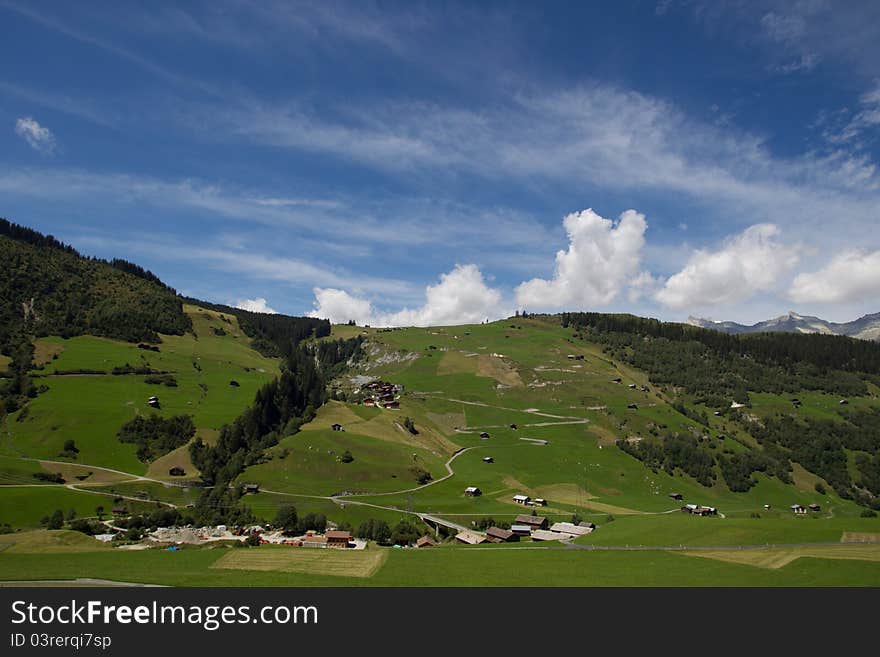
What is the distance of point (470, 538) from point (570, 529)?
19136mm

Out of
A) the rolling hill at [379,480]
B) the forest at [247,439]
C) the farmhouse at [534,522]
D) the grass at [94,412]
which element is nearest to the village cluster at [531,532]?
the farmhouse at [534,522]

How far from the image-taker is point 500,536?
3418 inches

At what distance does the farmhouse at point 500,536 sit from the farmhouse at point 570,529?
902cm

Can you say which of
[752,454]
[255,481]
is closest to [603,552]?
[255,481]

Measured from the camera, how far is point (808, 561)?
60469 millimetres

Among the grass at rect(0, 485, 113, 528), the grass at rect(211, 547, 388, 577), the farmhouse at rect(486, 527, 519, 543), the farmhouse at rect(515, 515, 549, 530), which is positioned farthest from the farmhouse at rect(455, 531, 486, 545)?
the grass at rect(0, 485, 113, 528)

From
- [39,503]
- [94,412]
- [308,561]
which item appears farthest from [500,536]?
[94,412]

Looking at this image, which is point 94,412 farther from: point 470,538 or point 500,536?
point 500,536

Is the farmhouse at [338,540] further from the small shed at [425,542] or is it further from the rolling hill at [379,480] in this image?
the rolling hill at [379,480]

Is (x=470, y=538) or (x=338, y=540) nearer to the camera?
(x=338, y=540)

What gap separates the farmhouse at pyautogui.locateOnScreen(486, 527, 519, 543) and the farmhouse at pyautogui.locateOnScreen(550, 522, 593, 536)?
902 cm
